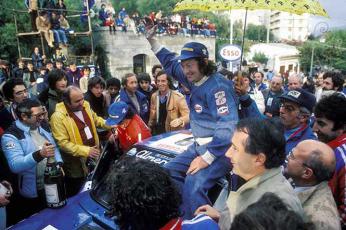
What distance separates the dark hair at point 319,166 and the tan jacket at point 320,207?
0.15 feet

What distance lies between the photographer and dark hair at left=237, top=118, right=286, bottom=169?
1917 millimetres

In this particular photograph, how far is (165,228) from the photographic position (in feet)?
5.43

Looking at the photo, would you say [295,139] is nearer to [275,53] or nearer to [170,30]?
[170,30]

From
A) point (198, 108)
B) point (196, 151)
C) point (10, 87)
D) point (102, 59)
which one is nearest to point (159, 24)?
point (102, 59)

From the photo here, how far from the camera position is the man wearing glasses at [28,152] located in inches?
125

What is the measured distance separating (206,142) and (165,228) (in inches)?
54.5

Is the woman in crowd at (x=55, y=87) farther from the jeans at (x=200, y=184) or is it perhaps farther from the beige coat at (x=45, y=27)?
the beige coat at (x=45, y=27)

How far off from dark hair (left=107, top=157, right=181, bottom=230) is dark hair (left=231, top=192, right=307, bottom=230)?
0.50 metres

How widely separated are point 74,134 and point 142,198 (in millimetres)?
2500

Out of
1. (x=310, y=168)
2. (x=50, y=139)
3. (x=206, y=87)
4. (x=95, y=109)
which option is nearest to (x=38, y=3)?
(x=95, y=109)

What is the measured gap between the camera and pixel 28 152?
3312 millimetres

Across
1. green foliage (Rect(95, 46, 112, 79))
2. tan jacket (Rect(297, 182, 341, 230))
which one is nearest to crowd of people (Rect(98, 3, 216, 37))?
green foliage (Rect(95, 46, 112, 79))

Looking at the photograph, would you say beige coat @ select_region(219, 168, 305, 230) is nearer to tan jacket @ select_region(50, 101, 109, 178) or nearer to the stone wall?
tan jacket @ select_region(50, 101, 109, 178)

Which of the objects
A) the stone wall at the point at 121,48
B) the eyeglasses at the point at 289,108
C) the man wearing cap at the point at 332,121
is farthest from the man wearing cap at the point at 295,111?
the stone wall at the point at 121,48
